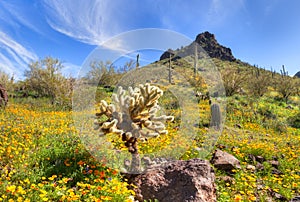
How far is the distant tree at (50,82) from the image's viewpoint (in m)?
17.9

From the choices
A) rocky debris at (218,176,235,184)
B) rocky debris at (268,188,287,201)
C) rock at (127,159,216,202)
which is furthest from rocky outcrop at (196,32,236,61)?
rock at (127,159,216,202)

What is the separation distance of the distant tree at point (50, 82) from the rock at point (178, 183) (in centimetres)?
1368

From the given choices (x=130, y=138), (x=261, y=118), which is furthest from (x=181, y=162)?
(x=261, y=118)

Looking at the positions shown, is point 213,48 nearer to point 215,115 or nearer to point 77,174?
point 215,115

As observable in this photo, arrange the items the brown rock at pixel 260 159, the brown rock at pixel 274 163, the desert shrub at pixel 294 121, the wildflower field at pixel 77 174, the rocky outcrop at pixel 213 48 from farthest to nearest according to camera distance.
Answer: the rocky outcrop at pixel 213 48, the desert shrub at pixel 294 121, the brown rock at pixel 260 159, the brown rock at pixel 274 163, the wildflower field at pixel 77 174

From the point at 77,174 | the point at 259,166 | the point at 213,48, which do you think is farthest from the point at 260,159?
the point at 213,48

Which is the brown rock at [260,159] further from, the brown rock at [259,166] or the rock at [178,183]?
the rock at [178,183]

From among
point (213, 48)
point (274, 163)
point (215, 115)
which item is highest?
point (213, 48)

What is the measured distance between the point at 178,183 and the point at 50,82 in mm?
17425

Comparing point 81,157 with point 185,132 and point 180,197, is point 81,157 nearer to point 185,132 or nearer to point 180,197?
point 180,197

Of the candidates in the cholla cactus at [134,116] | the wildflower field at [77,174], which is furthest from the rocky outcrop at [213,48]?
the cholla cactus at [134,116]

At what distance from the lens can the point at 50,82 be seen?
1866 cm

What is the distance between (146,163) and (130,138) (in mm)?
755

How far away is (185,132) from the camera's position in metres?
7.41
